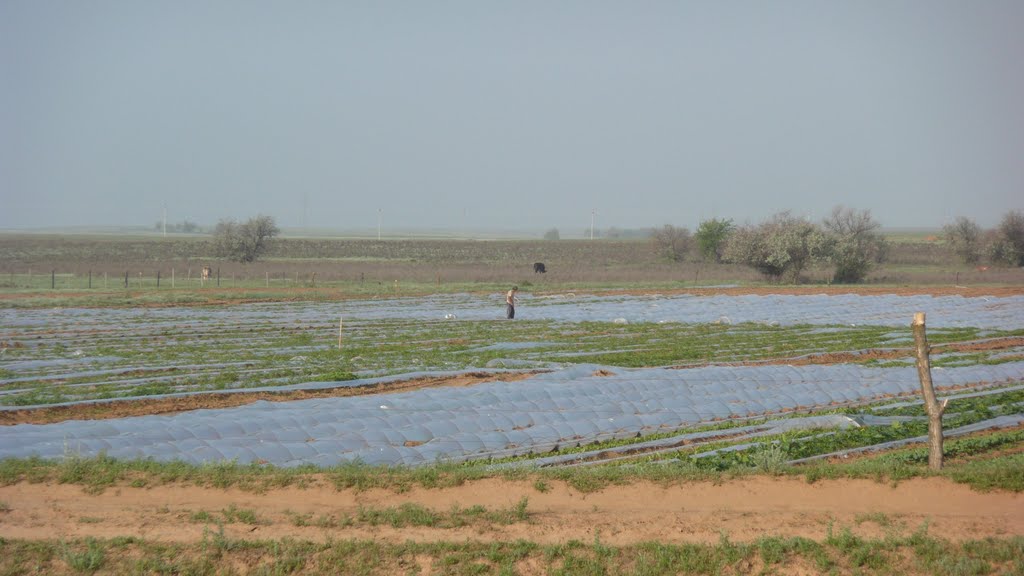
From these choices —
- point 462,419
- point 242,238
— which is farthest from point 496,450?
point 242,238

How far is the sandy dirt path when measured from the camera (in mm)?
7891

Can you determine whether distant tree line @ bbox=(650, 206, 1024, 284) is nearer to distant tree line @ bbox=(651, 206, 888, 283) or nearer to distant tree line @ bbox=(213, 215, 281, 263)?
distant tree line @ bbox=(651, 206, 888, 283)

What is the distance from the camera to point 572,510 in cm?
856

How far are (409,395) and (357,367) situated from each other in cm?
514

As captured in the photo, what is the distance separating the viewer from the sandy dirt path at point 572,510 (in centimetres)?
789

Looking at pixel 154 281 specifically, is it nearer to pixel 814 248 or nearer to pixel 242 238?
pixel 242 238

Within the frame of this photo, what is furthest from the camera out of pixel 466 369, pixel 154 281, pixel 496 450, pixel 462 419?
pixel 154 281

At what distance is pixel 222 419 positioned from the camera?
40.9 ft

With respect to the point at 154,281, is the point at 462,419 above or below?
above

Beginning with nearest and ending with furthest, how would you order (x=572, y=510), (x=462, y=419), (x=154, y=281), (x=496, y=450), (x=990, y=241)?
1. (x=572, y=510)
2. (x=496, y=450)
3. (x=462, y=419)
4. (x=154, y=281)
5. (x=990, y=241)

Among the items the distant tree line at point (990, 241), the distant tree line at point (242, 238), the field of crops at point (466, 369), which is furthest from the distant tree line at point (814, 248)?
the distant tree line at point (242, 238)

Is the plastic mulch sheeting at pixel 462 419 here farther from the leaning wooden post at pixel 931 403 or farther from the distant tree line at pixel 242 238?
the distant tree line at pixel 242 238

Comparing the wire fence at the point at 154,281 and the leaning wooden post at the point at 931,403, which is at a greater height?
the leaning wooden post at the point at 931,403

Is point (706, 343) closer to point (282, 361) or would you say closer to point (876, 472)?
point (282, 361)
